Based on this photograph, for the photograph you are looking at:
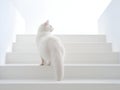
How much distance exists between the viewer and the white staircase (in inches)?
55.4

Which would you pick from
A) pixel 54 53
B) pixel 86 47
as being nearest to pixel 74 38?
pixel 86 47

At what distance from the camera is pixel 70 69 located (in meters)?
1.78

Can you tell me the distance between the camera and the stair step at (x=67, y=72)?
175 cm

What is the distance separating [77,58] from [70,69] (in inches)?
15.0

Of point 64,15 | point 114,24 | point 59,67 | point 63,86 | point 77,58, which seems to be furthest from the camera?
point 64,15

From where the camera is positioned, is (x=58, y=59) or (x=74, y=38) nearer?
(x=58, y=59)

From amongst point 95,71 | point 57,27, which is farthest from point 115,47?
point 57,27

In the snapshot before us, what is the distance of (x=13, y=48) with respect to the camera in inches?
96.3

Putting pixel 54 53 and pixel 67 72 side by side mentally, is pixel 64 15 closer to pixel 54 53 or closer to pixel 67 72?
pixel 67 72

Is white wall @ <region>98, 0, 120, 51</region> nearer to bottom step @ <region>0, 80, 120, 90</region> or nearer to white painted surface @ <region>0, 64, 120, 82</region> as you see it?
white painted surface @ <region>0, 64, 120, 82</region>

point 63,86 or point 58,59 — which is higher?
point 58,59

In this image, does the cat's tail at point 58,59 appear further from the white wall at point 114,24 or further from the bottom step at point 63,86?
the white wall at point 114,24

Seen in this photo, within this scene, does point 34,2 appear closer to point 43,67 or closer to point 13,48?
point 13,48

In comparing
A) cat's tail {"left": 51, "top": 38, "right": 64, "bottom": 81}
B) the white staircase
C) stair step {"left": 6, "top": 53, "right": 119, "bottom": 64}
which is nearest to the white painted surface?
the white staircase
